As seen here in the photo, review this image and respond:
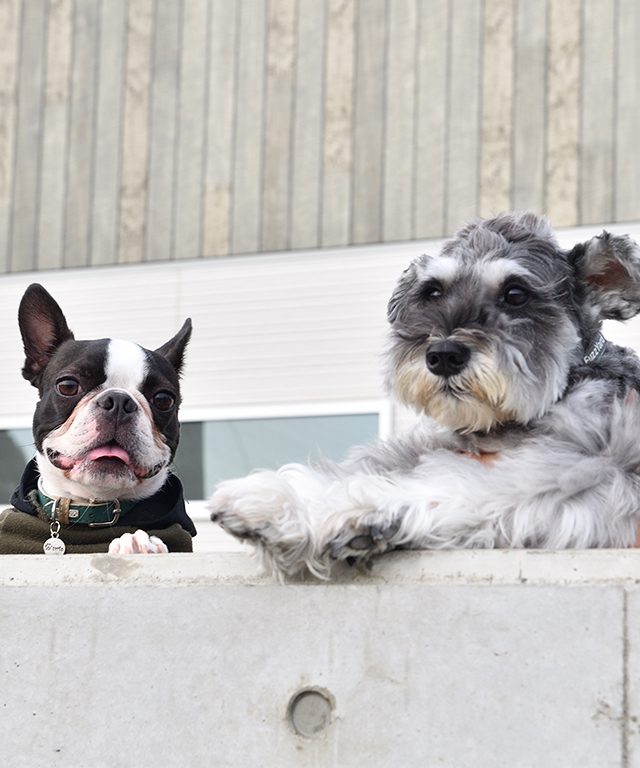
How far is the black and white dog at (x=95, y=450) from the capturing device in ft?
12.4

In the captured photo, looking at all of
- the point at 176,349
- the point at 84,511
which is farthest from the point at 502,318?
the point at 176,349

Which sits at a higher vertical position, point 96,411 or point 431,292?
point 431,292

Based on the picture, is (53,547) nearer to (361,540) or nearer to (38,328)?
(38,328)

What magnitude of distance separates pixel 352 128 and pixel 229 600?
5.55 metres

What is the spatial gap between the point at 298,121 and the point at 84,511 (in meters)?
4.85

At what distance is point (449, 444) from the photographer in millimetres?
3238

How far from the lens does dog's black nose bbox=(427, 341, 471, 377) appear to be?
292cm

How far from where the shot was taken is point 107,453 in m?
3.76

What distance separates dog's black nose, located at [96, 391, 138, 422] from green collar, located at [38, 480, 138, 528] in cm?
36

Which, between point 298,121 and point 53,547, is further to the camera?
point 298,121

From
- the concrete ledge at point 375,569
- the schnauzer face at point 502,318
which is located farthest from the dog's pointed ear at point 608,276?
the concrete ledge at point 375,569

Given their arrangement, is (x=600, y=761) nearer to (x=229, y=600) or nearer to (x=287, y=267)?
(x=229, y=600)

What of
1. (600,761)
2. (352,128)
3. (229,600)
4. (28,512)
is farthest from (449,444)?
(352,128)


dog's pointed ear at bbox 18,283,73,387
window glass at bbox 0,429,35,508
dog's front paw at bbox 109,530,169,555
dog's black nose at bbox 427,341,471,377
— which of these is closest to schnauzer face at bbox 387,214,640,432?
dog's black nose at bbox 427,341,471,377
